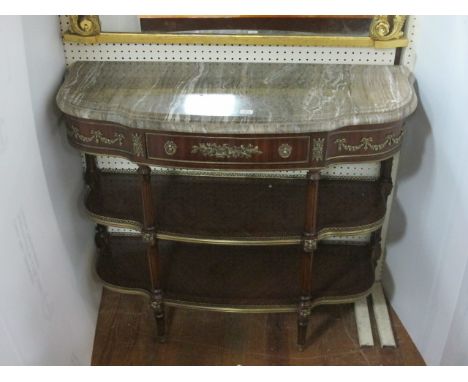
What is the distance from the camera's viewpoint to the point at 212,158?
1391 millimetres

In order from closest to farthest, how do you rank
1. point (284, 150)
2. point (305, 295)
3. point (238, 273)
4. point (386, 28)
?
point (284, 150)
point (386, 28)
point (305, 295)
point (238, 273)

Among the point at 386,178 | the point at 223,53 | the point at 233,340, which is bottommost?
the point at 233,340

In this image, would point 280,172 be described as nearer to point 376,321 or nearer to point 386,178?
point 386,178

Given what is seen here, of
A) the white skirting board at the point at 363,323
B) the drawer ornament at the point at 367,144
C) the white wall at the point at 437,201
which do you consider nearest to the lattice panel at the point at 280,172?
the white wall at the point at 437,201

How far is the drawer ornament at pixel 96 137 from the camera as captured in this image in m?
1.43

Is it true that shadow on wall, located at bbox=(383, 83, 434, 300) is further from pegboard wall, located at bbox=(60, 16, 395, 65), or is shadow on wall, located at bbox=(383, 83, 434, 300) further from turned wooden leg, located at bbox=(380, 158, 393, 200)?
pegboard wall, located at bbox=(60, 16, 395, 65)

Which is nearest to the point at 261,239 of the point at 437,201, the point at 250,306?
the point at 250,306

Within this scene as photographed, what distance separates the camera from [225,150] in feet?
4.51

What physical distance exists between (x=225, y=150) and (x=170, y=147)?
0.46ft

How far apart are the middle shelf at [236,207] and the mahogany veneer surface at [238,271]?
0.77 feet

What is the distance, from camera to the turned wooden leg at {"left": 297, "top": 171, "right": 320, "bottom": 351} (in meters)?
1.47

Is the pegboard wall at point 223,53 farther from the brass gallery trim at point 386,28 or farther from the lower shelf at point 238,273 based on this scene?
the lower shelf at point 238,273

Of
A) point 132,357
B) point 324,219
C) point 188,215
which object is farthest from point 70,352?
point 324,219

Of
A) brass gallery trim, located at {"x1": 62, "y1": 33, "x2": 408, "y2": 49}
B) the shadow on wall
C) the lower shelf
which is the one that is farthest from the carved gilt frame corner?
the lower shelf
